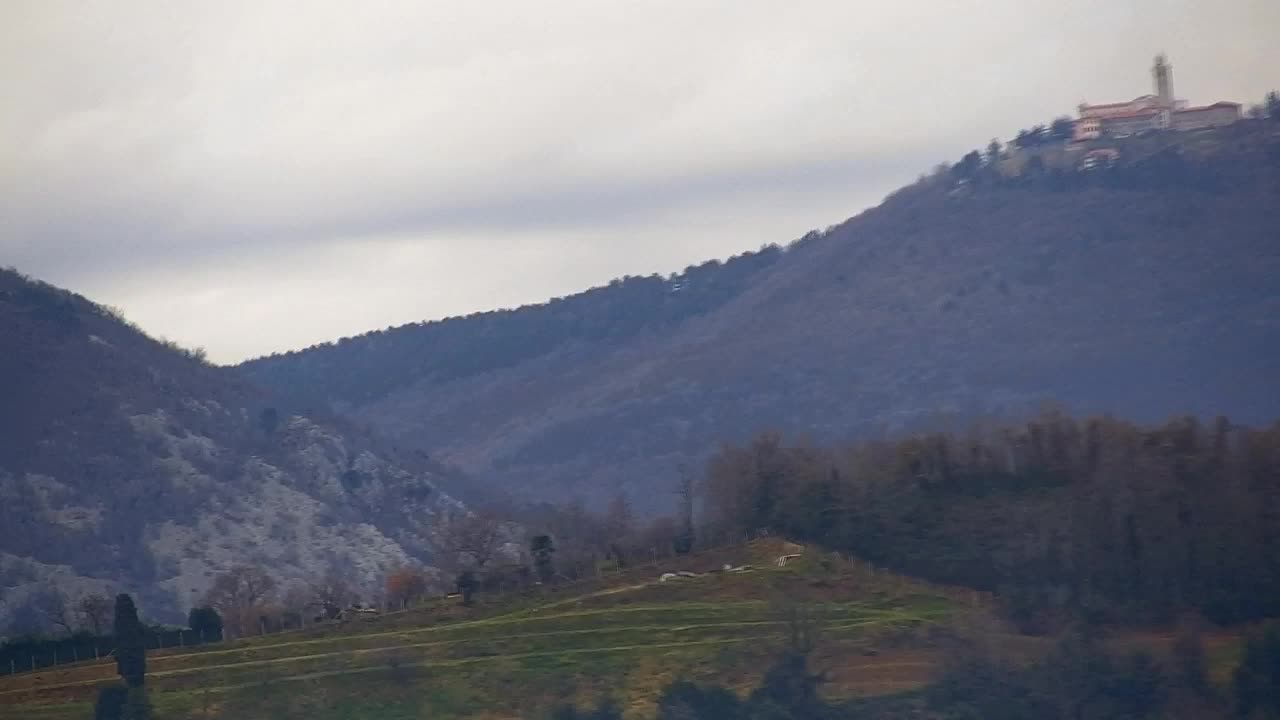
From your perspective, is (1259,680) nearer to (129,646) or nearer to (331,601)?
(129,646)

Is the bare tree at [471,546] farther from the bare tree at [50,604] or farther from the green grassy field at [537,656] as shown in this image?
the bare tree at [50,604]

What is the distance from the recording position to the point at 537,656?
10281cm

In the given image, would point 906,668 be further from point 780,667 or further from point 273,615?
point 273,615

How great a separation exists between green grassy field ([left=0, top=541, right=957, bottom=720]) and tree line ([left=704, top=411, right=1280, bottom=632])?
4.99 meters

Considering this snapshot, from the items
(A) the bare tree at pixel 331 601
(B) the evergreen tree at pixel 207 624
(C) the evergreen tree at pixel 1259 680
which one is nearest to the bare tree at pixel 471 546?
(A) the bare tree at pixel 331 601

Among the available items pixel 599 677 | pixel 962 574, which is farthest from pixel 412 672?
pixel 962 574

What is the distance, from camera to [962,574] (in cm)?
11212

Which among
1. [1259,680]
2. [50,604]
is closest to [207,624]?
[1259,680]

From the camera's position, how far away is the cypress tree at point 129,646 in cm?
10008

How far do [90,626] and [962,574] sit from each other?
58315 millimetres

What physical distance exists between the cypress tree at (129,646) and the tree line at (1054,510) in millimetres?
38369

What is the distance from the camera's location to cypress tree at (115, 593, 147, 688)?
100m

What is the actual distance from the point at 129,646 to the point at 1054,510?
50.4 m

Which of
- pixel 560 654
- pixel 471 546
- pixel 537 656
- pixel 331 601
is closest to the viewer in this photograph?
pixel 537 656
